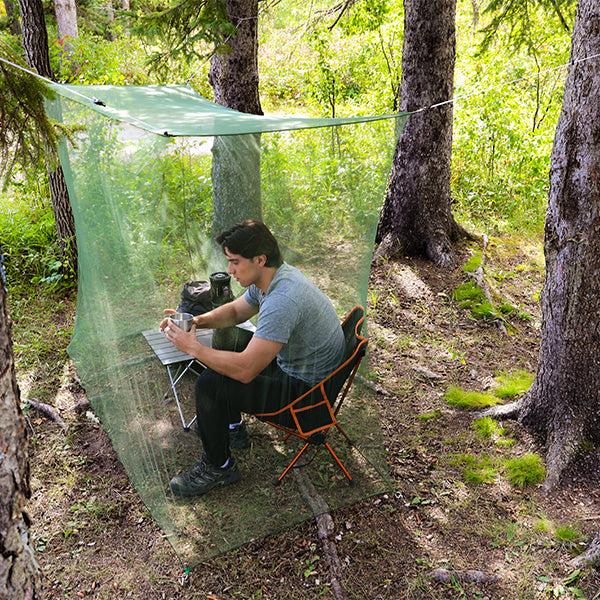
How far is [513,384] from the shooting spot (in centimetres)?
395

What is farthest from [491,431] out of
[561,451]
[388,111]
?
[388,111]

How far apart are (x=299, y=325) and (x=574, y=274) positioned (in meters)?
1.58

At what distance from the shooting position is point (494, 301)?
521cm

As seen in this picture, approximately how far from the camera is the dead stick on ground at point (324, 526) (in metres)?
2.50

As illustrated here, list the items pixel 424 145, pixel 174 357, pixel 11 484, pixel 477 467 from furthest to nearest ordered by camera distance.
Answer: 1. pixel 424 145
2. pixel 174 357
3. pixel 477 467
4. pixel 11 484

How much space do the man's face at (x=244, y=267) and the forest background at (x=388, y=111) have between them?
1367 mm

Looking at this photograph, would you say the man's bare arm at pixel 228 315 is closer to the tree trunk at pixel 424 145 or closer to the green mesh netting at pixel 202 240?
the green mesh netting at pixel 202 240

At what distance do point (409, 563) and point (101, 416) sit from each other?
219cm

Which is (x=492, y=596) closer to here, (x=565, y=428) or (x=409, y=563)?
(x=409, y=563)

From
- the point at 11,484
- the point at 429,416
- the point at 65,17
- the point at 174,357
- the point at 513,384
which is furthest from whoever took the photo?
the point at 65,17

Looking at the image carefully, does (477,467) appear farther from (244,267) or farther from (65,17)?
(65,17)

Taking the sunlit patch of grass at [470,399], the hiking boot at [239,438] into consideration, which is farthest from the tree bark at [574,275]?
the hiking boot at [239,438]

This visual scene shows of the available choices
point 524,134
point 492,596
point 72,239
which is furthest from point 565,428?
point 524,134

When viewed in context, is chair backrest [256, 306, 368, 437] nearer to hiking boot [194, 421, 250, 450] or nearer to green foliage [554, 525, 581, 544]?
hiking boot [194, 421, 250, 450]
